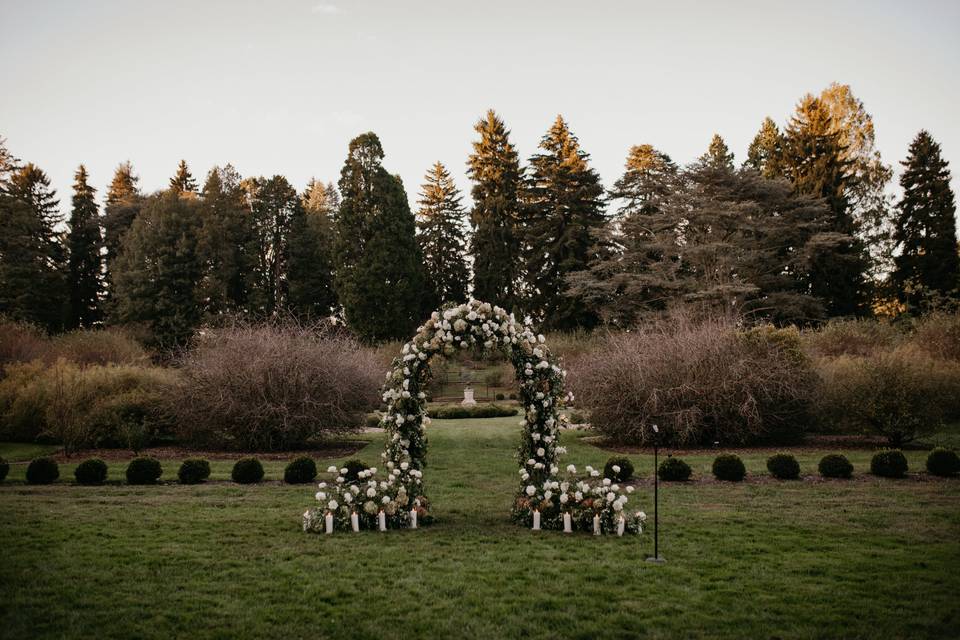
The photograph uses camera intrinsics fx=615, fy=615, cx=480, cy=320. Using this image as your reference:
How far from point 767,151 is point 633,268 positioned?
54.5ft

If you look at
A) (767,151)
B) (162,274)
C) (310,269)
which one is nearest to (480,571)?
(162,274)

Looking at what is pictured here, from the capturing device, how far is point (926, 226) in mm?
32656

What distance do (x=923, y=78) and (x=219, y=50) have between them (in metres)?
16.9

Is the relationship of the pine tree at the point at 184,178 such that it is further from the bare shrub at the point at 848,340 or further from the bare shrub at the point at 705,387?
the bare shrub at the point at 848,340

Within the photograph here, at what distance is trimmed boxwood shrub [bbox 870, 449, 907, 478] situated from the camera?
10.9 metres

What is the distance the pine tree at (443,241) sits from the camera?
41.8m

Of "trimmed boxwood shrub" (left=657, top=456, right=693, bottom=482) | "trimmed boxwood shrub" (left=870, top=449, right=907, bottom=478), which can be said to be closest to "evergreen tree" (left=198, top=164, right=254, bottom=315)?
"trimmed boxwood shrub" (left=657, top=456, right=693, bottom=482)

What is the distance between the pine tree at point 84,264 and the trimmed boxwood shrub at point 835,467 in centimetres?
4379

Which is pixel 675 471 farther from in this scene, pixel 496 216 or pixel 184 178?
pixel 184 178

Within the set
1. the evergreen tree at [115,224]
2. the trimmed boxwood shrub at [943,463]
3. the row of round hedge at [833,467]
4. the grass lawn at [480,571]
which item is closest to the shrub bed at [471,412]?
the row of round hedge at [833,467]

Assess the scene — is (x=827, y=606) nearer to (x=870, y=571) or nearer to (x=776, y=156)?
(x=870, y=571)

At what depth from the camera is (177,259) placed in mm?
35688

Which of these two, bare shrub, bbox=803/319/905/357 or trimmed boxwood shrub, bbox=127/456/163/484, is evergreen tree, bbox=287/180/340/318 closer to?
bare shrub, bbox=803/319/905/357

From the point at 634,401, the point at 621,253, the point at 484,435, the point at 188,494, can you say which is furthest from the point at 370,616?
the point at 621,253
